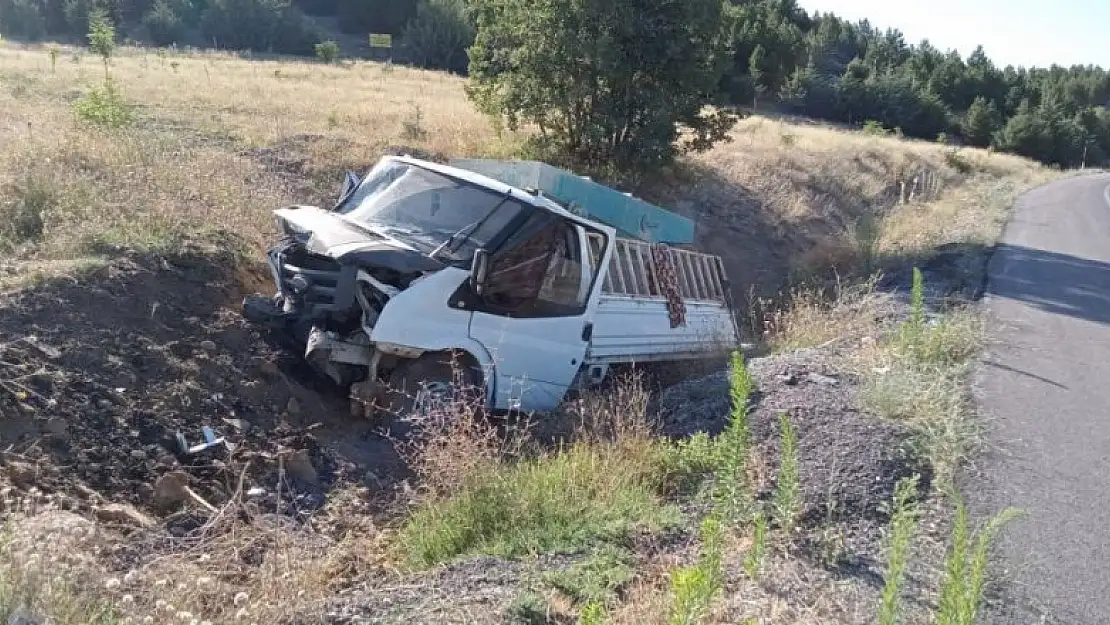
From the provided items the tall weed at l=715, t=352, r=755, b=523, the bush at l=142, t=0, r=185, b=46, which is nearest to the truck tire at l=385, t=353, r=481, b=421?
the tall weed at l=715, t=352, r=755, b=523

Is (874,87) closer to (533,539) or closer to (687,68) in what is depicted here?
(687,68)

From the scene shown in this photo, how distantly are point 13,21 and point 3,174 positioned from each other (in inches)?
2046

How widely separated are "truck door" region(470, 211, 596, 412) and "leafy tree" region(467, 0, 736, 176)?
8.24 m

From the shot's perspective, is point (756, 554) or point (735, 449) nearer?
point (756, 554)

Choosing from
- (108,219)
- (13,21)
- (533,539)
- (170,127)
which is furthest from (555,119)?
(13,21)

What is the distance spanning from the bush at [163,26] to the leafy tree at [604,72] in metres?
43.2

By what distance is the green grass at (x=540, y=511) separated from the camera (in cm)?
486

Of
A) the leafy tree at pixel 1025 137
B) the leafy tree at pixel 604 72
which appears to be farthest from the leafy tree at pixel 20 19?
the leafy tree at pixel 1025 137

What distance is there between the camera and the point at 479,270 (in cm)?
686

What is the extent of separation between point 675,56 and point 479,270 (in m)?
10.1

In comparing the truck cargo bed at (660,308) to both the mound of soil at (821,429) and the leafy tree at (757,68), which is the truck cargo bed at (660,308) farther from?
the leafy tree at (757,68)

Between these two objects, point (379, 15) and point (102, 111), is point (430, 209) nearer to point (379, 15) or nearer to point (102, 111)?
point (102, 111)

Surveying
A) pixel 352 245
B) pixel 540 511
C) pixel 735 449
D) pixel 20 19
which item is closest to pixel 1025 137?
pixel 20 19

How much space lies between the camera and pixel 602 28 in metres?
15.4
